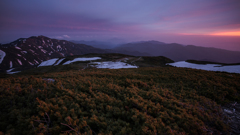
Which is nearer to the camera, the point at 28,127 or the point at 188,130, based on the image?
the point at 28,127

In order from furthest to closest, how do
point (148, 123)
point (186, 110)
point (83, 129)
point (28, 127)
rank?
point (186, 110)
point (148, 123)
point (83, 129)
point (28, 127)

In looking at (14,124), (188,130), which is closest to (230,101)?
(188,130)

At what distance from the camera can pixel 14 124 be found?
4.25 meters

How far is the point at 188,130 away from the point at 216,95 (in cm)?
631

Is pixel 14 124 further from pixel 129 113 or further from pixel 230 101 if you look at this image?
pixel 230 101

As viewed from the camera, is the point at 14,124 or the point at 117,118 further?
the point at 117,118

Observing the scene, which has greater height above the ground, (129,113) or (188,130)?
(129,113)

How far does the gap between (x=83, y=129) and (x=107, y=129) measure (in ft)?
3.52

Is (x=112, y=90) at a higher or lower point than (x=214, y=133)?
higher

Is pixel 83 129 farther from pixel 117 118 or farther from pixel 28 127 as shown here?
pixel 28 127

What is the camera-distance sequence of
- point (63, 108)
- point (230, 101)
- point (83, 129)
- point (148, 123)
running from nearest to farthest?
point (83, 129), point (148, 123), point (63, 108), point (230, 101)

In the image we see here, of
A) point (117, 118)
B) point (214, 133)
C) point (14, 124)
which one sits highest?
point (14, 124)

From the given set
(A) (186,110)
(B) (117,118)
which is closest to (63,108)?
(B) (117,118)

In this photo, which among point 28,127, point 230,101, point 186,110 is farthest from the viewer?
point 230,101
